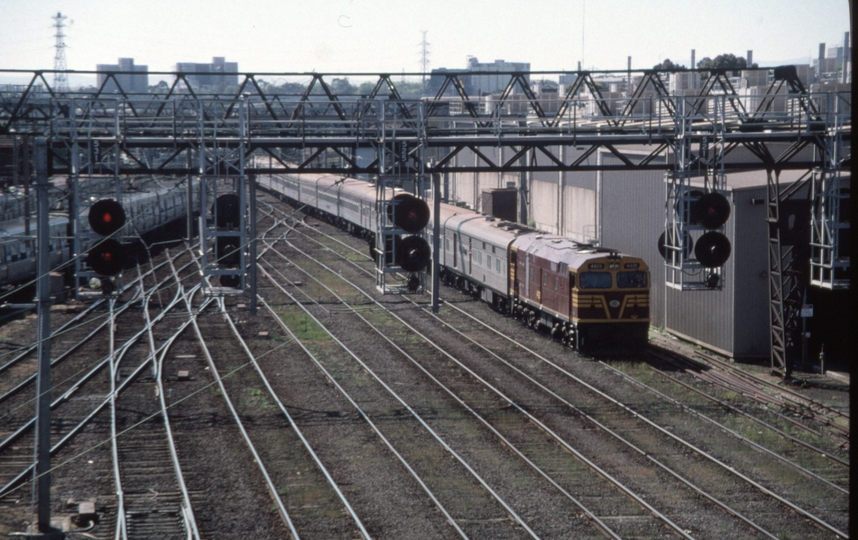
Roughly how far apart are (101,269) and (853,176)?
11852 mm

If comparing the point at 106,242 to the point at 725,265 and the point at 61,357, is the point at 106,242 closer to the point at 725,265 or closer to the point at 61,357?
the point at 61,357

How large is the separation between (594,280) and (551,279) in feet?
5.66

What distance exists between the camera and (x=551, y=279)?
23.6 metres

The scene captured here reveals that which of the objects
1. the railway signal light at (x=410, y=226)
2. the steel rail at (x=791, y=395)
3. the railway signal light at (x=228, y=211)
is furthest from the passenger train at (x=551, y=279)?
the railway signal light at (x=228, y=211)

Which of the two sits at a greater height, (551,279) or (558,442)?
(551,279)

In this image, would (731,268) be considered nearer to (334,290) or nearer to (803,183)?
(803,183)

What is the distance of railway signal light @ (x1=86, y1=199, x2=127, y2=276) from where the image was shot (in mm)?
13250

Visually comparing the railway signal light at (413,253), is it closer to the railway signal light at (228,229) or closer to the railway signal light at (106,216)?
the railway signal light at (228,229)

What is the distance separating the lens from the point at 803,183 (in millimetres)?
19969

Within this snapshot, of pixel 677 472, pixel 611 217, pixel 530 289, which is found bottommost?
pixel 677 472

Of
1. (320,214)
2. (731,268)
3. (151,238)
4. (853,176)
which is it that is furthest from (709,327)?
(320,214)

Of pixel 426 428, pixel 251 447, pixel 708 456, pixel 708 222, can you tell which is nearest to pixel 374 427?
pixel 426 428

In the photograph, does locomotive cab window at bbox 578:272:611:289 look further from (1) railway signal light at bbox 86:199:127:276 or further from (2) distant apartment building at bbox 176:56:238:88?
(2) distant apartment building at bbox 176:56:238:88

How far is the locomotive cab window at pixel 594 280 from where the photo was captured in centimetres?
2203
